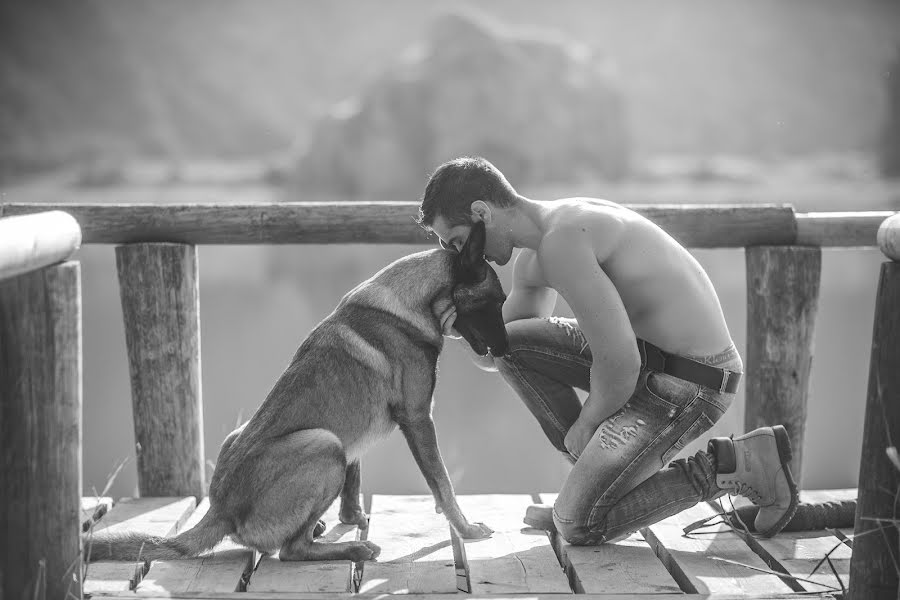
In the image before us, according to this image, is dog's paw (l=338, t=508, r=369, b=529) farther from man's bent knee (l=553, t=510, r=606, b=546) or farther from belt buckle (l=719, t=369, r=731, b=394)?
belt buckle (l=719, t=369, r=731, b=394)

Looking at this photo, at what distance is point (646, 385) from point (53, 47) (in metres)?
96.9

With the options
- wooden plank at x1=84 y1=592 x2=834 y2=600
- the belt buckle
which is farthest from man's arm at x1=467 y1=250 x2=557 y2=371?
wooden plank at x1=84 y1=592 x2=834 y2=600

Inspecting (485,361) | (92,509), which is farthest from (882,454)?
(92,509)

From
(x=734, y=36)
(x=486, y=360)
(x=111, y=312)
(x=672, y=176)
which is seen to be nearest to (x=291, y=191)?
(x=672, y=176)

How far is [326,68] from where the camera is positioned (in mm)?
95250

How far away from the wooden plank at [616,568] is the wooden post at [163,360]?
1813 millimetres

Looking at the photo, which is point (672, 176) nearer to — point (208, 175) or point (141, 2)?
point (208, 175)

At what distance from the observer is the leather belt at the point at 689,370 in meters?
3.23

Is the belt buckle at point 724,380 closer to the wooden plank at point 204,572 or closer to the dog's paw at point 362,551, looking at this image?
the dog's paw at point 362,551

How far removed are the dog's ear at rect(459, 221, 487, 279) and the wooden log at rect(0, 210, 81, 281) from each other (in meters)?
1.36

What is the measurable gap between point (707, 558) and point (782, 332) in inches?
53.8

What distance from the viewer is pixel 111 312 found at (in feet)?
50.1

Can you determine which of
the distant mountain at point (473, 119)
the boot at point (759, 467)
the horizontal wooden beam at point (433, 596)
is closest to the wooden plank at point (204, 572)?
the horizontal wooden beam at point (433, 596)

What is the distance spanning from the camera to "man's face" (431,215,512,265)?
3262 mm
